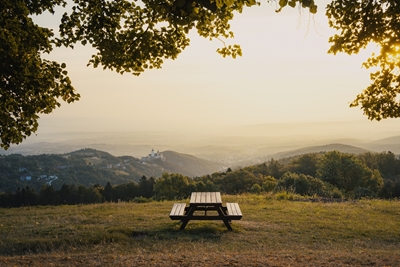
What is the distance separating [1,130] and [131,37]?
153 inches

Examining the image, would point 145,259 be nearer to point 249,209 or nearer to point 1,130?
point 1,130

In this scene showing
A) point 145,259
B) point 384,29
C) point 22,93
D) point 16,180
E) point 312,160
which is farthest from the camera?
point 16,180

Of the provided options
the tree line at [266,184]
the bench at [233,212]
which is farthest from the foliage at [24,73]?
the tree line at [266,184]

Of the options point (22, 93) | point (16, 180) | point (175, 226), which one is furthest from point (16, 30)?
point (16, 180)

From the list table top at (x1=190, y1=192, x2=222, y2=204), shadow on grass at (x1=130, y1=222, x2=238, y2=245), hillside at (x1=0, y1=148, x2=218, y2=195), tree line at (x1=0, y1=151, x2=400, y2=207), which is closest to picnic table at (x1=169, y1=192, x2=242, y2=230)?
table top at (x1=190, y1=192, x2=222, y2=204)

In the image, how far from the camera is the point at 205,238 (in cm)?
977

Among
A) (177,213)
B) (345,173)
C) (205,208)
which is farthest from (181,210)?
(345,173)

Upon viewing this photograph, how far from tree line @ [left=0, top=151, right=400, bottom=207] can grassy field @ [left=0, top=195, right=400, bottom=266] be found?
19.1 ft

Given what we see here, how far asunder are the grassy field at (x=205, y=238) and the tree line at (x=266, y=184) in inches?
229

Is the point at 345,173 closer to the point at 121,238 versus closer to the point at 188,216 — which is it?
the point at 188,216

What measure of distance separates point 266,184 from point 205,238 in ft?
82.9

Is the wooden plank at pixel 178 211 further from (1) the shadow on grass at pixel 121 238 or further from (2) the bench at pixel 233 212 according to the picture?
(2) the bench at pixel 233 212

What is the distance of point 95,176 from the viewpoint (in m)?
163

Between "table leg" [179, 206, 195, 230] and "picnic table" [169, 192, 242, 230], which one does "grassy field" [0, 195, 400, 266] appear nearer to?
"table leg" [179, 206, 195, 230]
